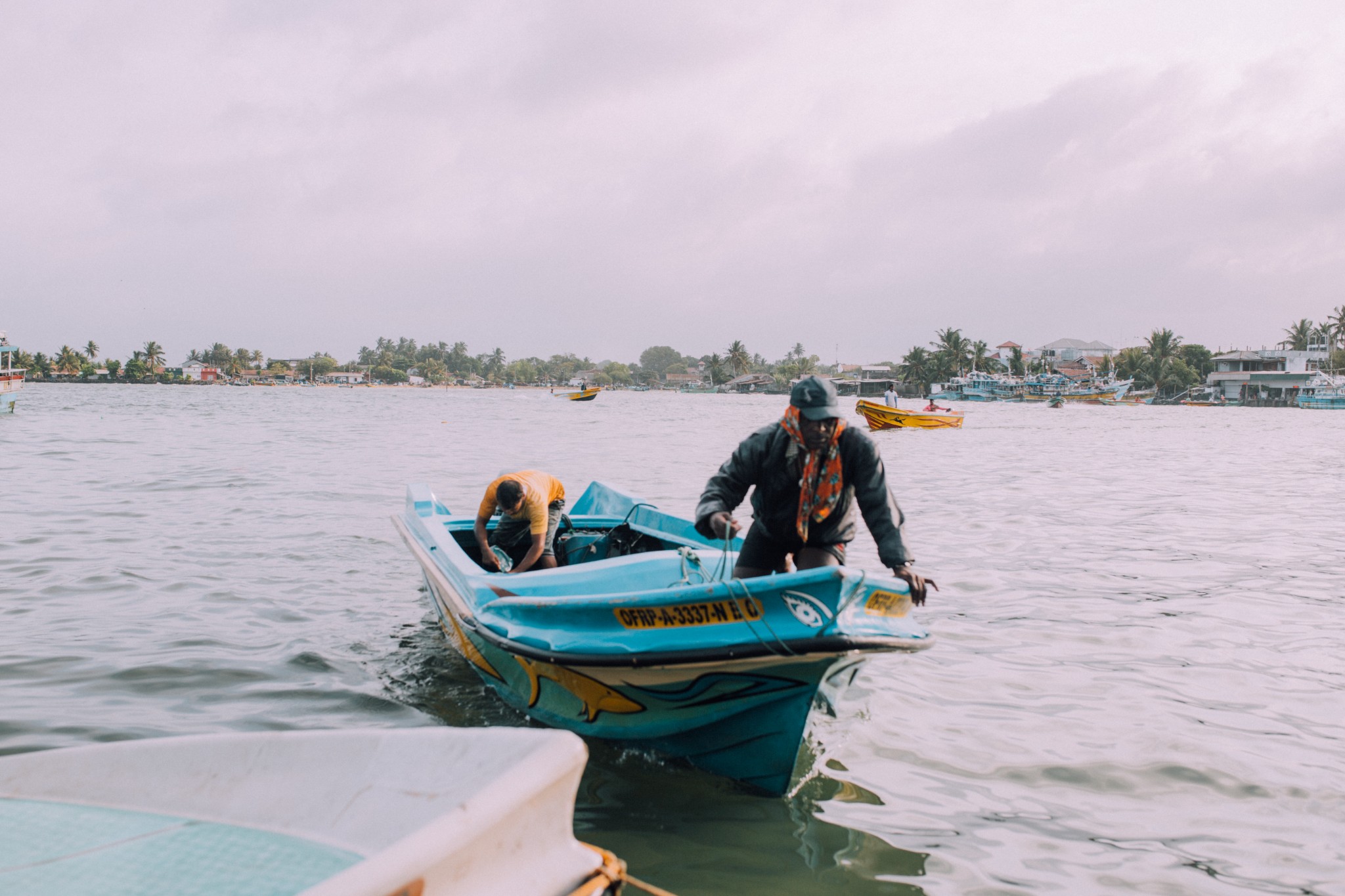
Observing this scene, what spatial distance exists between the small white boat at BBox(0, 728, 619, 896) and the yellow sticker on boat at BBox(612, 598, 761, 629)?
1.50 meters

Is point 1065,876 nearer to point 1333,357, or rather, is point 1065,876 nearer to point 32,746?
point 32,746

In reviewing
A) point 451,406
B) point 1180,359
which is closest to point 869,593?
point 451,406

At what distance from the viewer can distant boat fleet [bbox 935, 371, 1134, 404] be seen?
85000mm

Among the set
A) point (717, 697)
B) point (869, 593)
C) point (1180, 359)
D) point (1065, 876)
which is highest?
point (1180, 359)

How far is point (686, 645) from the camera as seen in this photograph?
12.9 feet

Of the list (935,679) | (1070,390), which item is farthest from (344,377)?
(935,679)

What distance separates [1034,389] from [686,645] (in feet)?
306

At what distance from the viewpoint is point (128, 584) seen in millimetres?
8305

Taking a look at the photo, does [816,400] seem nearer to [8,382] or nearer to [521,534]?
[521,534]

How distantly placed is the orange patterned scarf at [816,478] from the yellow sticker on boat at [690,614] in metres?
0.87

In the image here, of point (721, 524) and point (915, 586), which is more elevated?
point (721, 524)

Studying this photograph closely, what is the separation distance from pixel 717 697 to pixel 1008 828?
154cm

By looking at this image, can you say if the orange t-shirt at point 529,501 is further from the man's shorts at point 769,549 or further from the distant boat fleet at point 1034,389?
the distant boat fleet at point 1034,389

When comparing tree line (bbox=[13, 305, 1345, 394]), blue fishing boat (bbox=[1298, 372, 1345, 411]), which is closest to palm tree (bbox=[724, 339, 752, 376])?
tree line (bbox=[13, 305, 1345, 394])
